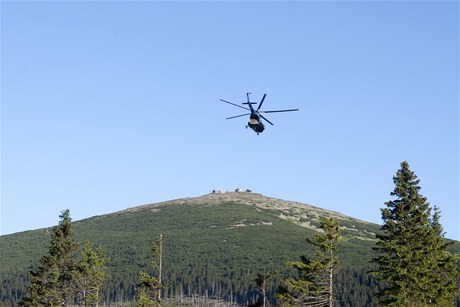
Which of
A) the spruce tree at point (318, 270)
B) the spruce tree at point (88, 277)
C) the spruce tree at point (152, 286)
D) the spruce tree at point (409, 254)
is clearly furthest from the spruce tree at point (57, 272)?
the spruce tree at point (409, 254)

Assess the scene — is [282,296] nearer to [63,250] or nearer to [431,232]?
[431,232]

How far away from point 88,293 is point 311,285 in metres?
34.0

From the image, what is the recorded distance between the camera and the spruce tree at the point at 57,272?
89188 mm

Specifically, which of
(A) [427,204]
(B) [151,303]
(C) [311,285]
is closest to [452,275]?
(A) [427,204]

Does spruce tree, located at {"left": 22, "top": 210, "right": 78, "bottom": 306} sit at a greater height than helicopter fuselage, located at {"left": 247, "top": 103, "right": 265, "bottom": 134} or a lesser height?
lesser

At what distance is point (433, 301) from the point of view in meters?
71.7

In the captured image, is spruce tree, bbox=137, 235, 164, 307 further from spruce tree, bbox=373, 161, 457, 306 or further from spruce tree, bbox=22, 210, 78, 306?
spruce tree, bbox=373, 161, 457, 306

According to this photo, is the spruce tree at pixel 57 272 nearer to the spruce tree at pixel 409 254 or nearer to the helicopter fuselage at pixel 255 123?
the helicopter fuselage at pixel 255 123

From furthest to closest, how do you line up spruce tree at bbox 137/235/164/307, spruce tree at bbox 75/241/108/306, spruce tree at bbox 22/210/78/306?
1. spruce tree at bbox 75/241/108/306
2. spruce tree at bbox 22/210/78/306
3. spruce tree at bbox 137/235/164/307

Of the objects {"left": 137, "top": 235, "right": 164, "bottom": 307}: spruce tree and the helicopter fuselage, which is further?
{"left": 137, "top": 235, "right": 164, "bottom": 307}: spruce tree

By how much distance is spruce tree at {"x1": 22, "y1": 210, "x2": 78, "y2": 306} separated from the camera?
293ft

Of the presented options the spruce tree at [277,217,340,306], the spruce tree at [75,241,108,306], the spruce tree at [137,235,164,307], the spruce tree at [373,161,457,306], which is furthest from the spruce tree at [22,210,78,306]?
→ the spruce tree at [373,161,457,306]

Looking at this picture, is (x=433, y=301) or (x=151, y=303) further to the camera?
(x=151, y=303)

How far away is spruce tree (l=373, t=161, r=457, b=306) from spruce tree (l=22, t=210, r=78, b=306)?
36.1 m
